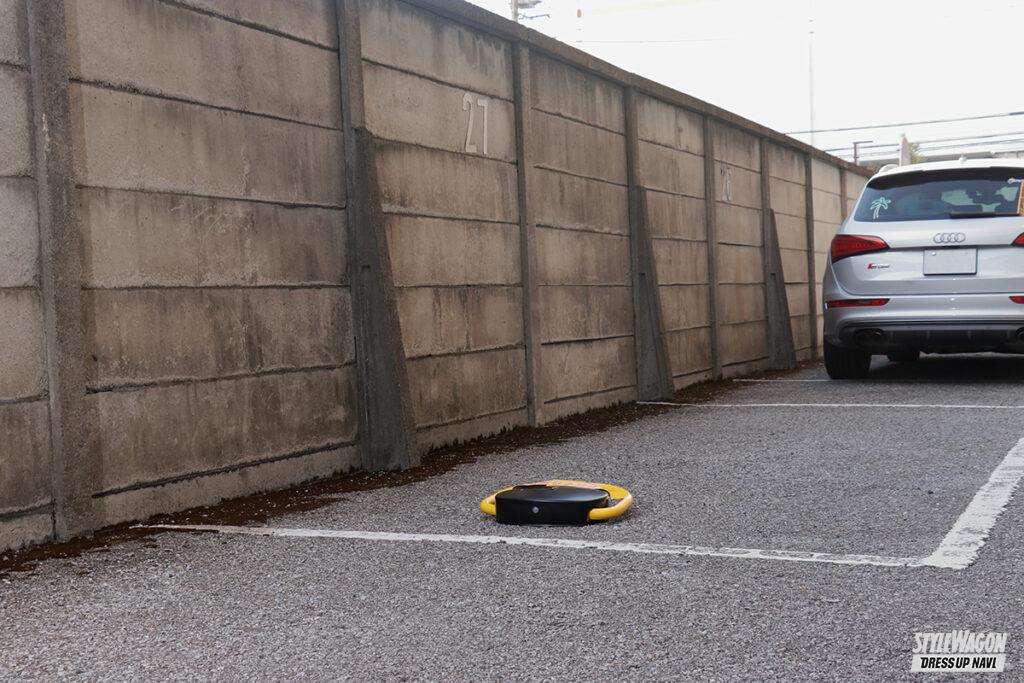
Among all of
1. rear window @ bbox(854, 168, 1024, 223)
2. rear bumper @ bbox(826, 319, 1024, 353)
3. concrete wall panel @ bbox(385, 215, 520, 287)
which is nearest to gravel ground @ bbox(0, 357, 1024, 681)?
concrete wall panel @ bbox(385, 215, 520, 287)

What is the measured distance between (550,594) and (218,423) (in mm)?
2212

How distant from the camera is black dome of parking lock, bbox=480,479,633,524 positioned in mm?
4676

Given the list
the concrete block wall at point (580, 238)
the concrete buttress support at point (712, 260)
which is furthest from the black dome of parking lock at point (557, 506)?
the concrete buttress support at point (712, 260)

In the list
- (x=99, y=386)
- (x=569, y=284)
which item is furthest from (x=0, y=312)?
(x=569, y=284)

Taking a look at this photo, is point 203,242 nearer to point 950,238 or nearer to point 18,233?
point 18,233

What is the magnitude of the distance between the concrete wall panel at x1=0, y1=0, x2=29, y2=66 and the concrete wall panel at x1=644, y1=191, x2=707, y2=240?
5.99 m

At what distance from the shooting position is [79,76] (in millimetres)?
4668

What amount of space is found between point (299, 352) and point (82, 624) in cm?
250

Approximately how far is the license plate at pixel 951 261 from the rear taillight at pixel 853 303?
0.43 m

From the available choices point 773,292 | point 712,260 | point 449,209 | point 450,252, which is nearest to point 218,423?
point 450,252

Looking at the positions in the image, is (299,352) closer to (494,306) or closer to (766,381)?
(494,306)

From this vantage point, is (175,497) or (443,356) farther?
(443,356)

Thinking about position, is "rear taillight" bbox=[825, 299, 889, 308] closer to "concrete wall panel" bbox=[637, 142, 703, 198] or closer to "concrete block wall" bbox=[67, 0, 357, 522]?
"concrete wall panel" bbox=[637, 142, 703, 198]

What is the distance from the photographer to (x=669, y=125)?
10.6 m
